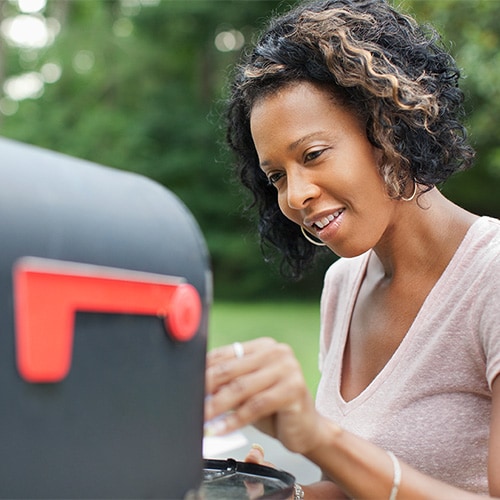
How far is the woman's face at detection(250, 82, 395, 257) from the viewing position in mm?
1328

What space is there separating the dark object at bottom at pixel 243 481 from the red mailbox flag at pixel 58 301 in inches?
14.1

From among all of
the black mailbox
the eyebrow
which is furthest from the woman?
the black mailbox

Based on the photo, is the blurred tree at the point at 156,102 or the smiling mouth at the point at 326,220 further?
the blurred tree at the point at 156,102

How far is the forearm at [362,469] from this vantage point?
0.93 meters

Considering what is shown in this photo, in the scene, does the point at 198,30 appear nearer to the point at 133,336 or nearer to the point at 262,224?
the point at 262,224

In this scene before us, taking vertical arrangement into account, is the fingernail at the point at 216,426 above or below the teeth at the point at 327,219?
below

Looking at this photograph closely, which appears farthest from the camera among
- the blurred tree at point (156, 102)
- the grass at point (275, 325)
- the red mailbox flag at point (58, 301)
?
the blurred tree at point (156, 102)

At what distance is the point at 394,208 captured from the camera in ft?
5.02

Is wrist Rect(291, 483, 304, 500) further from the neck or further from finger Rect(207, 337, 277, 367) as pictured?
finger Rect(207, 337, 277, 367)

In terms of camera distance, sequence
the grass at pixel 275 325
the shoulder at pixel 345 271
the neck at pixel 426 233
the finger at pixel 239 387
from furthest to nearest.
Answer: the grass at pixel 275 325
the shoulder at pixel 345 271
the neck at pixel 426 233
the finger at pixel 239 387

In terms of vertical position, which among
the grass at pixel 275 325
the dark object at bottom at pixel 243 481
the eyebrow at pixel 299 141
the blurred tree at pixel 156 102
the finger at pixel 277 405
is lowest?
the dark object at bottom at pixel 243 481

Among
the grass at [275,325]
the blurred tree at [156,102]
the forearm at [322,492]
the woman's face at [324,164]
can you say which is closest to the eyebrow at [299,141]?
the woman's face at [324,164]

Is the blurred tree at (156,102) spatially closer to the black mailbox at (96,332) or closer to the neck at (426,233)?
the neck at (426,233)

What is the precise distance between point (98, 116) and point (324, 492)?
55.5 feet
